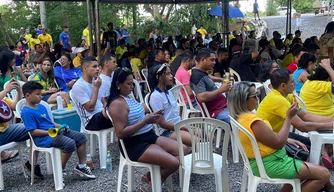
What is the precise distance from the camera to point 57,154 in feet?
12.0

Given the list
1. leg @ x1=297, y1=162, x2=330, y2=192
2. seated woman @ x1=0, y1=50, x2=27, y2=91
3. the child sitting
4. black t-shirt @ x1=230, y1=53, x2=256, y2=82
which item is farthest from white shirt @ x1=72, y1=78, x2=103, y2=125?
black t-shirt @ x1=230, y1=53, x2=256, y2=82

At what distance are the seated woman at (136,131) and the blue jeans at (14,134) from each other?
47.7 inches

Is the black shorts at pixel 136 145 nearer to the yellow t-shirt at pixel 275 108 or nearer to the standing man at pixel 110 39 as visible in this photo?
the yellow t-shirt at pixel 275 108

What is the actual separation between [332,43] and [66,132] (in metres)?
5.34

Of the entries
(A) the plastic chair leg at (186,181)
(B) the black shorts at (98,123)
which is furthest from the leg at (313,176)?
(B) the black shorts at (98,123)

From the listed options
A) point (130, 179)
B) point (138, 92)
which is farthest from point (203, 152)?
point (138, 92)

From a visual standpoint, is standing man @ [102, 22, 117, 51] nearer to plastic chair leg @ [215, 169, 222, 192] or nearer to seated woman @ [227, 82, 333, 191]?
plastic chair leg @ [215, 169, 222, 192]

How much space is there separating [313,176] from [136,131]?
1389 mm

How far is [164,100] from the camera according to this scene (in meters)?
3.62

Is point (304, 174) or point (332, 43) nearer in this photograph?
point (304, 174)

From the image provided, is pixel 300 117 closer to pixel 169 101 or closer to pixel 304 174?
pixel 304 174

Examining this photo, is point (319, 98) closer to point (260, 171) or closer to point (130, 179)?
point (260, 171)

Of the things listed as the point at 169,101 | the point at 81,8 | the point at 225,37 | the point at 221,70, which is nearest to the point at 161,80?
the point at 169,101

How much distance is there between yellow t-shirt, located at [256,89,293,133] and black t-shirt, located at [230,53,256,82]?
292 centimetres
